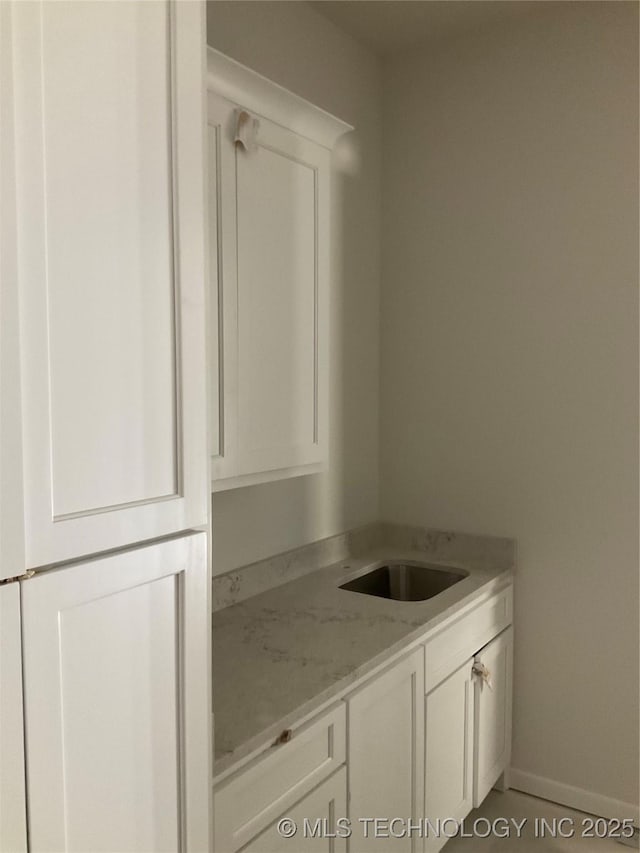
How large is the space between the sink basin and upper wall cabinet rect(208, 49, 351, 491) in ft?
2.70

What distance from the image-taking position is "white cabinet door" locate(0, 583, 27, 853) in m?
0.84

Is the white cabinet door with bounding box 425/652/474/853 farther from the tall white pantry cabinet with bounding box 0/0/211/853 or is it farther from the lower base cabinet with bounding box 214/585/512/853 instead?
the tall white pantry cabinet with bounding box 0/0/211/853

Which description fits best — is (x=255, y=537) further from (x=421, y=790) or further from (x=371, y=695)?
(x=421, y=790)

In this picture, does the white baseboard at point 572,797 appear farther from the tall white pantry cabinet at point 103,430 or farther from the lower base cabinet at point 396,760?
the tall white pantry cabinet at point 103,430

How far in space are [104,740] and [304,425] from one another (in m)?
1.08

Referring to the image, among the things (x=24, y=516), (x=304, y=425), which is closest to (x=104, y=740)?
(x=24, y=516)

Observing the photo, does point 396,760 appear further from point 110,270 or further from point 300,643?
point 110,270

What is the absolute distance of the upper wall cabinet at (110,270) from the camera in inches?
34.4

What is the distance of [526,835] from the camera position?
7.97ft

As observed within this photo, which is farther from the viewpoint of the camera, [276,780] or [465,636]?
[465,636]

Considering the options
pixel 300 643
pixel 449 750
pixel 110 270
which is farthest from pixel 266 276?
pixel 449 750

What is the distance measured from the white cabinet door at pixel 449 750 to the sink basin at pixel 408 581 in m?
0.40

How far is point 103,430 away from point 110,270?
0.72 ft

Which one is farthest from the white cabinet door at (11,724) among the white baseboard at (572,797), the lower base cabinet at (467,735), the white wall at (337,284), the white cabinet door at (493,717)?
the white baseboard at (572,797)
